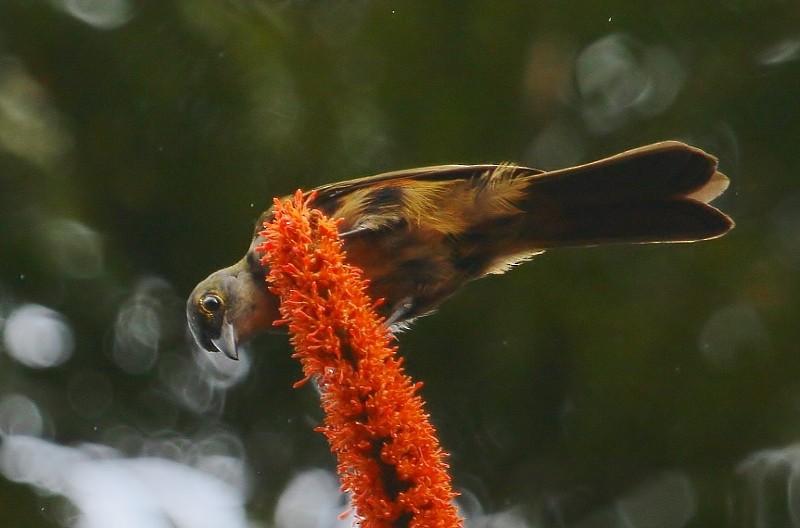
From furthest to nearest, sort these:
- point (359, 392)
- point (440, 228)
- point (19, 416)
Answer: point (19, 416) < point (440, 228) < point (359, 392)

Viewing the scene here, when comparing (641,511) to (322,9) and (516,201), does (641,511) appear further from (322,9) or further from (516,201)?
(322,9)

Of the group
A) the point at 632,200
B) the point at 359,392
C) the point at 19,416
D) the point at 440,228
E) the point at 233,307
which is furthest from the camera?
the point at 19,416

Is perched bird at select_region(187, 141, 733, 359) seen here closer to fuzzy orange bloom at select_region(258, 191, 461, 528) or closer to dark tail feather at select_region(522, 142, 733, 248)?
dark tail feather at select_region(522, 142, 733, 248)

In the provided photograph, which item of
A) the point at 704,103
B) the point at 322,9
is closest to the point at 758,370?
the point at 704,103

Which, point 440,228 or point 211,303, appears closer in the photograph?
point 440,228

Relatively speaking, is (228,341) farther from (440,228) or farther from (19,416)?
(19,416)

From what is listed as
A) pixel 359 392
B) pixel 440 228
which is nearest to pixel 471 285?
pixel 440 228

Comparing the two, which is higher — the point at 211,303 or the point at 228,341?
the point at 211,303

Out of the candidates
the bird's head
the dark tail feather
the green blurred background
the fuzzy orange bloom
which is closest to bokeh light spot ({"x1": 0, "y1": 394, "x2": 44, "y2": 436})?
the green blurred background
